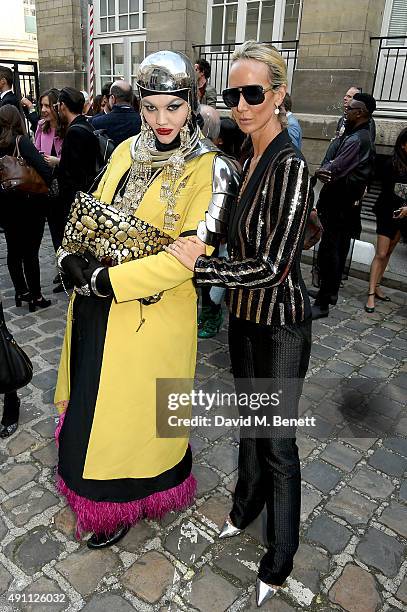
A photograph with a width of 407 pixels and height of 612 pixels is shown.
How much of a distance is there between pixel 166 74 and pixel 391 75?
24.9ft

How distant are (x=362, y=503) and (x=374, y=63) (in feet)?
24.8

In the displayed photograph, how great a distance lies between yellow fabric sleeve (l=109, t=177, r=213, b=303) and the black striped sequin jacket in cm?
10

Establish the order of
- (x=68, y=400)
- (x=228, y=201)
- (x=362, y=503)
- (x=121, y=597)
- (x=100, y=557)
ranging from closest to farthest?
(x=228, y=201)
(x=121, y=597)
(x=100, y=557)
(x=68, y=400)
(x=362, y=503)

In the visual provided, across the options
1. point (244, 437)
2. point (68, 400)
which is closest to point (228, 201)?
point (244, 437)

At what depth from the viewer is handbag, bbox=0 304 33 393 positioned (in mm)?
2891

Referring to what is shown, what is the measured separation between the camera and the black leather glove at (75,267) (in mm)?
2080

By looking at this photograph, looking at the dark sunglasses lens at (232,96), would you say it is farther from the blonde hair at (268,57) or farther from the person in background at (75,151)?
the person in background at (75,151)

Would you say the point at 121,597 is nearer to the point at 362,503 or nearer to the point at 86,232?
the point at 362,503

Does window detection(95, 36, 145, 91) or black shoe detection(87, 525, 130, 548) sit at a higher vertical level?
window detection(95, 36, 145, 91)

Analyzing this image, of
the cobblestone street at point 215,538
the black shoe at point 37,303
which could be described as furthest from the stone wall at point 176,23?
the cobblestone street at point 215,538

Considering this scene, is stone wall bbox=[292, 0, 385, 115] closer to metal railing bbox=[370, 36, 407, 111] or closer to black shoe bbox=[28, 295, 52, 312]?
metal railing bbox=[370, 36, 407, 111]

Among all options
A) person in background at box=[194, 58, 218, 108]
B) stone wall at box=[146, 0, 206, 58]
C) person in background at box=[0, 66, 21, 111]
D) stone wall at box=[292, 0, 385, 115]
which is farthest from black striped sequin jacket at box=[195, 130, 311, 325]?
stone wall at box=[146, 0, 206, 58]

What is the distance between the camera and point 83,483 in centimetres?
234

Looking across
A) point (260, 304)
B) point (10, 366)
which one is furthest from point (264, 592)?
point (10, 366)
